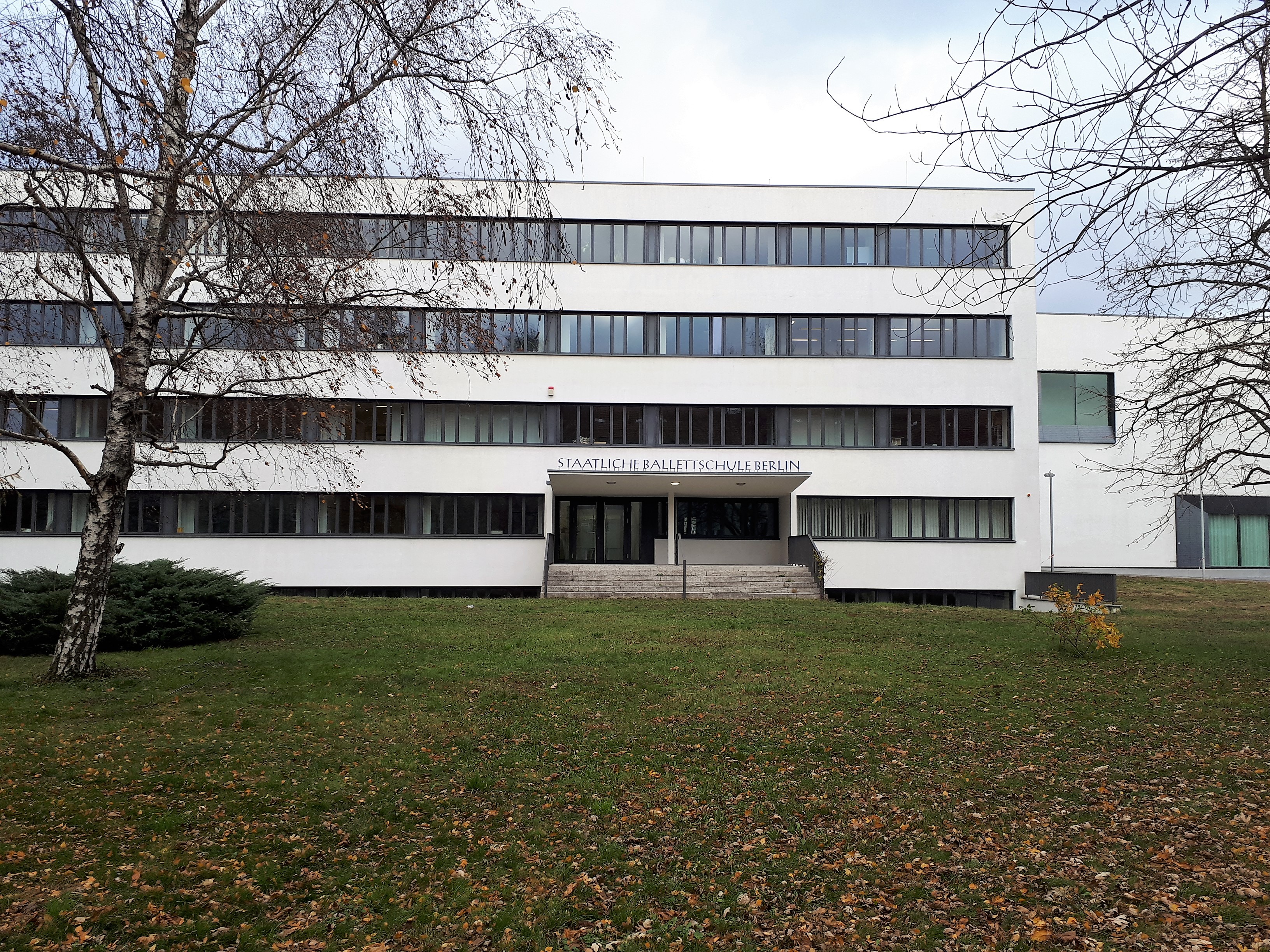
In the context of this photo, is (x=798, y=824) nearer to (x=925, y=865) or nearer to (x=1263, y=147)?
(x=925, y=865)

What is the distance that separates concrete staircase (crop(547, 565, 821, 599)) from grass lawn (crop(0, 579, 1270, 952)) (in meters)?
11.7

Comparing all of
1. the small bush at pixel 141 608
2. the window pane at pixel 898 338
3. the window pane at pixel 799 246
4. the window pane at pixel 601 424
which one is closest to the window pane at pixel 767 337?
the window pane at pixel 799 246

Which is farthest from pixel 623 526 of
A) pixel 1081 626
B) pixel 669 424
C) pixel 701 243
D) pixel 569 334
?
pixel 1081 626

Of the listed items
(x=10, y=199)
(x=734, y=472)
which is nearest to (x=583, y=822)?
(x=10, y=199)

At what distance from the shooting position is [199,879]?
5414 mm

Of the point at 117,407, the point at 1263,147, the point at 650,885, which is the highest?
the point at 1263,147

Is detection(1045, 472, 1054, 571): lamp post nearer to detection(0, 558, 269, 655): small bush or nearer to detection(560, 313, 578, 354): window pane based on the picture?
detection(560, 313, 578, 354): window pane

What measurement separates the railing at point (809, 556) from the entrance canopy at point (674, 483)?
1824 millimetres

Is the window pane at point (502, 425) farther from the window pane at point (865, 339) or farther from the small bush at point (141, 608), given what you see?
the small bush at point (141, 608)

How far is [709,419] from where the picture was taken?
1154 inches

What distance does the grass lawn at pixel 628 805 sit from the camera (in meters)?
5.04

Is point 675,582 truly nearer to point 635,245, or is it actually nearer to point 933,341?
point 635,245

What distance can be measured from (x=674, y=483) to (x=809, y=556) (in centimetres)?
505

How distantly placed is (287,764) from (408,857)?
2.53 m
